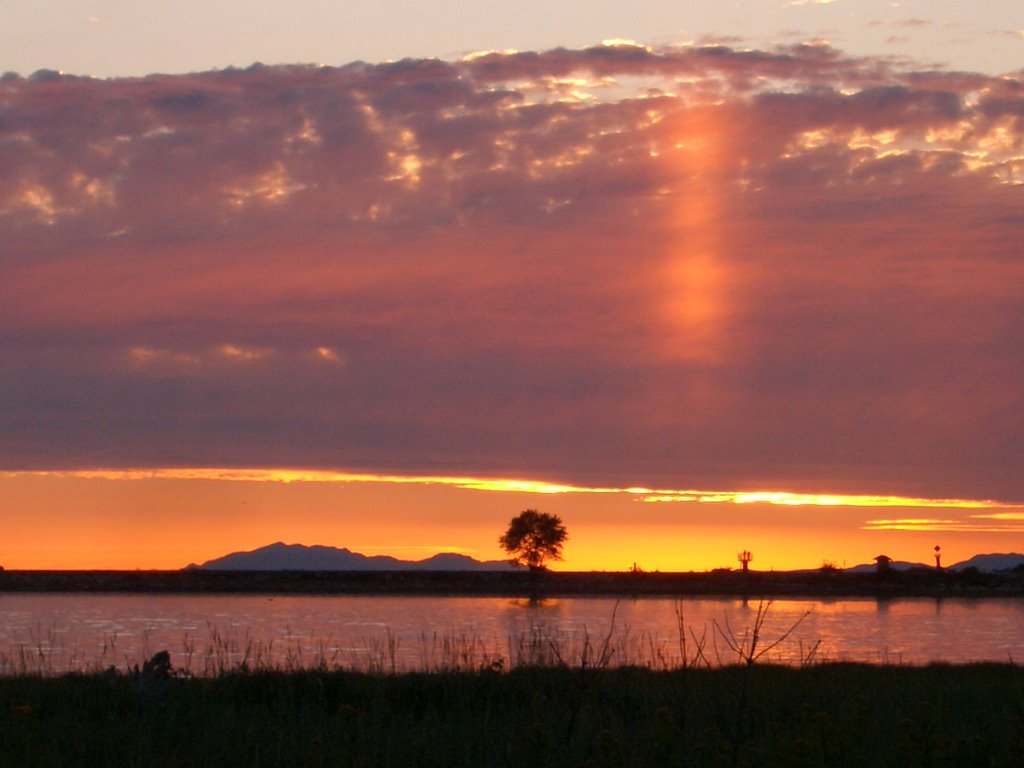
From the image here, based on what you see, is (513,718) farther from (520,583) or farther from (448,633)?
(520,583)

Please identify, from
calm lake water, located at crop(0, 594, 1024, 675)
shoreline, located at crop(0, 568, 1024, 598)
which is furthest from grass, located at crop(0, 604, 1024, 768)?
shoreline, located at crop(0, 568, 1024, 598)

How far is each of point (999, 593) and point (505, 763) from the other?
2609 inches

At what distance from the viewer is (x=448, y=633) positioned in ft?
108

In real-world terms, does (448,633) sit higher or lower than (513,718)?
higher

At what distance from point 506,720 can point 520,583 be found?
2590 inches

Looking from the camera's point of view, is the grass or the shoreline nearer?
the grass

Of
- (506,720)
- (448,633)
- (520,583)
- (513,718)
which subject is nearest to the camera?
(513,718)

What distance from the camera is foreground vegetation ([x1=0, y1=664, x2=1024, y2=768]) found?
8.41 m

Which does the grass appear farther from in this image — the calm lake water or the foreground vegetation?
the calm lake water

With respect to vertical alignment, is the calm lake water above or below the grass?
above

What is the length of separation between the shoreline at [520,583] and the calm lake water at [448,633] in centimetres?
496

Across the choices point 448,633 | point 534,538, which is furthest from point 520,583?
point 448,633

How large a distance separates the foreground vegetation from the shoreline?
56.6 meters

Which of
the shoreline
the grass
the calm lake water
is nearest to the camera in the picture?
the grass
